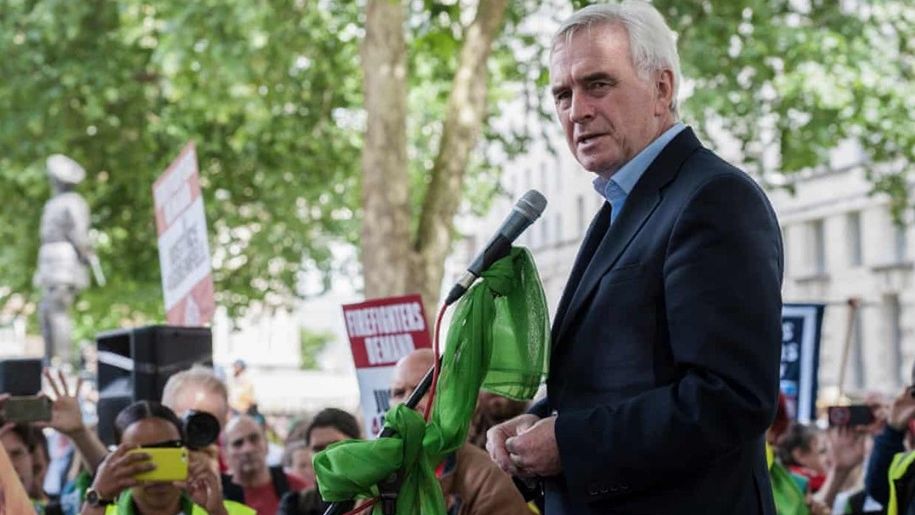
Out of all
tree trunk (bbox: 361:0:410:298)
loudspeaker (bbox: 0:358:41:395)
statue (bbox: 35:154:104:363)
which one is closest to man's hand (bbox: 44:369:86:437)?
loudspeaker (bbox: 0:358:41:395)

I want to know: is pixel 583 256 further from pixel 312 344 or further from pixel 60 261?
pixel 312 344

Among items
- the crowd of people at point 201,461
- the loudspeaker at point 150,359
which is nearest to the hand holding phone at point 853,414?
the crowd of people at point 201,461

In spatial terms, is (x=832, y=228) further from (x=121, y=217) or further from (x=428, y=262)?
(x=428, y=262)

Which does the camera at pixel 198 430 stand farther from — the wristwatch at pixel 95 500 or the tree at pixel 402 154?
the tree at pixel 402 154

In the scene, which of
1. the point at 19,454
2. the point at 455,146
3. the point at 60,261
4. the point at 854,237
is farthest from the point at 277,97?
the point at 854,237

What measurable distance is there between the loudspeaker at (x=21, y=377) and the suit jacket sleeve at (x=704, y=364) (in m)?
4.40

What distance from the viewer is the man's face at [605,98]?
400 cm

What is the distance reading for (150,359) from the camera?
9.69 meters

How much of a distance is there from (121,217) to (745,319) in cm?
2530

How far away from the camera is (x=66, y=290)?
63.2 feet

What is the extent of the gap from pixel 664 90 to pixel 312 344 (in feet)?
283

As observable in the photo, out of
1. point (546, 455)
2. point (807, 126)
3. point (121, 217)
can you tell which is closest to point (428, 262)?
point (807, 126)

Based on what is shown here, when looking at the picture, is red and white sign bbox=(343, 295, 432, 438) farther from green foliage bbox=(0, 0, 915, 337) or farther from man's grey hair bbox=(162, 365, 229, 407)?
green foliage bbox=(0, 0, 915, 337)

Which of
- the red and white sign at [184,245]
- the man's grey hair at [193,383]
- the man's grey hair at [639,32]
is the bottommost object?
the man's grey hair at [193,383]
